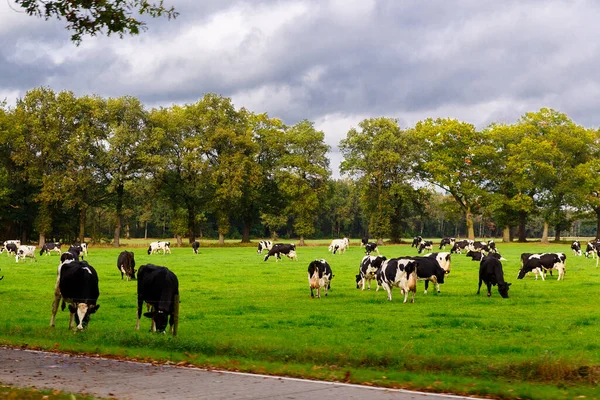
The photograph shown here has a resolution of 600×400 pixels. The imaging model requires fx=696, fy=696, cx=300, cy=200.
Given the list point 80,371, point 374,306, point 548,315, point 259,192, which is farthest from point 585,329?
point 259,192

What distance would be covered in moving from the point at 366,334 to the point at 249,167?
73.0 m

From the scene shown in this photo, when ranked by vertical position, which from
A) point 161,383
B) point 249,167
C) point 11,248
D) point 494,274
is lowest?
point 161,383

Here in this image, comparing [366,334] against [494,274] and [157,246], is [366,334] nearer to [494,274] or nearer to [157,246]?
[494,274]

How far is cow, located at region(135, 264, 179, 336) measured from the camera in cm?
1798

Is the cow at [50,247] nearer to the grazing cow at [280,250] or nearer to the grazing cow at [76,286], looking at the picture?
the grazing cow at [280,250]

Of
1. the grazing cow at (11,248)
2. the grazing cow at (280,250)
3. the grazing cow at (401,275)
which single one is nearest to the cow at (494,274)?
the grazing cow at (401,275)

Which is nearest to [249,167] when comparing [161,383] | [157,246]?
[157,246]

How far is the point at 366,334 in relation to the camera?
18281 millimetres

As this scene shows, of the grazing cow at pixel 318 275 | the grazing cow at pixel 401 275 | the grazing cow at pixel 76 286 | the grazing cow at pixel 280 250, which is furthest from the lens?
the grazing cow at pixel 280 250

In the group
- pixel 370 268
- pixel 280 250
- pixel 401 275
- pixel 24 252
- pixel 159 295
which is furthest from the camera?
pixel 280 250

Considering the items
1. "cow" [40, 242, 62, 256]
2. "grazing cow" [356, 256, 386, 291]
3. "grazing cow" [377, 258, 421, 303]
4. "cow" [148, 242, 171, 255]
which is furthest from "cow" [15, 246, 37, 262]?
"grazing cow" [377, 258, 421, 303]

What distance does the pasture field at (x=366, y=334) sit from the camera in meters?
12.9

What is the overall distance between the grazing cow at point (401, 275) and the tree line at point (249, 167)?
58.0m

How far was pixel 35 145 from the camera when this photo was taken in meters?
81.9
